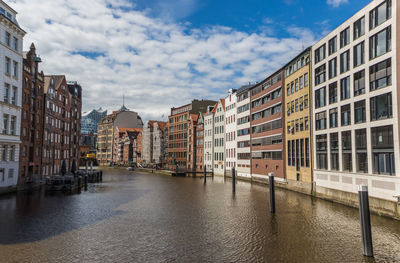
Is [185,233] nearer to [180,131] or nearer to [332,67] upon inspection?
[332,67]

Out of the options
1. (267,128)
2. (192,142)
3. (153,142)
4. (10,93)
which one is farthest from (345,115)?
(153,142)

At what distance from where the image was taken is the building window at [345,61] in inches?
1457

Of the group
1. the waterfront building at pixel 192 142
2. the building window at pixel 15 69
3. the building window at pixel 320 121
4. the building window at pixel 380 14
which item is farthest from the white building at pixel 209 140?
the building window at pixel 380 14

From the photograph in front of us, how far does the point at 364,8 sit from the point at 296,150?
949 inches

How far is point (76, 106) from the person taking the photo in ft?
294

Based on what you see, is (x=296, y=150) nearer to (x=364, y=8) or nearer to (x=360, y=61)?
(x=360, y=61)

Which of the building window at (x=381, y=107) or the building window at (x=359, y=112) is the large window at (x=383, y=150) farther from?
the building window at (x=359, y=112)

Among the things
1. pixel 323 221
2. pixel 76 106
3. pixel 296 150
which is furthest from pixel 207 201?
pixel 76 106

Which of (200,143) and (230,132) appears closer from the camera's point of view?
(230,132)

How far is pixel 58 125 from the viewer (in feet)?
239

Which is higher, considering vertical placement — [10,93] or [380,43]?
[380,43]

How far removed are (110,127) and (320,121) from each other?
163 m

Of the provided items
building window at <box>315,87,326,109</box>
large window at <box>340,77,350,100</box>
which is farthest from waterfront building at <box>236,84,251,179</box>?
large window at <box>340,77,350,100</box>

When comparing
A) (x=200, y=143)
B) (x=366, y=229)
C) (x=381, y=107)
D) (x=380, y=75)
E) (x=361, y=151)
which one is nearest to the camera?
(x=366, y=229)
